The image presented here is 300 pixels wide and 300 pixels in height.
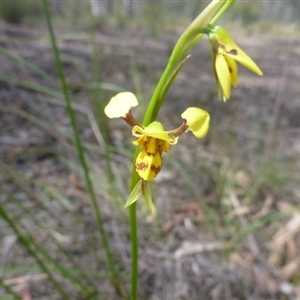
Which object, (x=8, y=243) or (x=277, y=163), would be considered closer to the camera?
(x=8, y=243)

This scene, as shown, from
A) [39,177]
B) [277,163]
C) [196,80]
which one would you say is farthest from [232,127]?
[39,177]

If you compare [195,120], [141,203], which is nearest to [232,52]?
[195,120]

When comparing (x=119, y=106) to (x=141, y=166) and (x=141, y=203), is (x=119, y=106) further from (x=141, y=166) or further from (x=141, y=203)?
(x=141, y=203)

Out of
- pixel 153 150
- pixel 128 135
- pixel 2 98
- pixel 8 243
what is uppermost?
pixel 2 98

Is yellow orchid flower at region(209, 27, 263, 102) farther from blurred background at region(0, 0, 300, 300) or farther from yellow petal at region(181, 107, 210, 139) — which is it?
blurred background at region(0, 0, 300, 300)

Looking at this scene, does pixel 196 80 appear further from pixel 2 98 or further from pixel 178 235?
pixel 178 235

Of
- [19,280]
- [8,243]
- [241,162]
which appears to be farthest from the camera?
[241,162]
